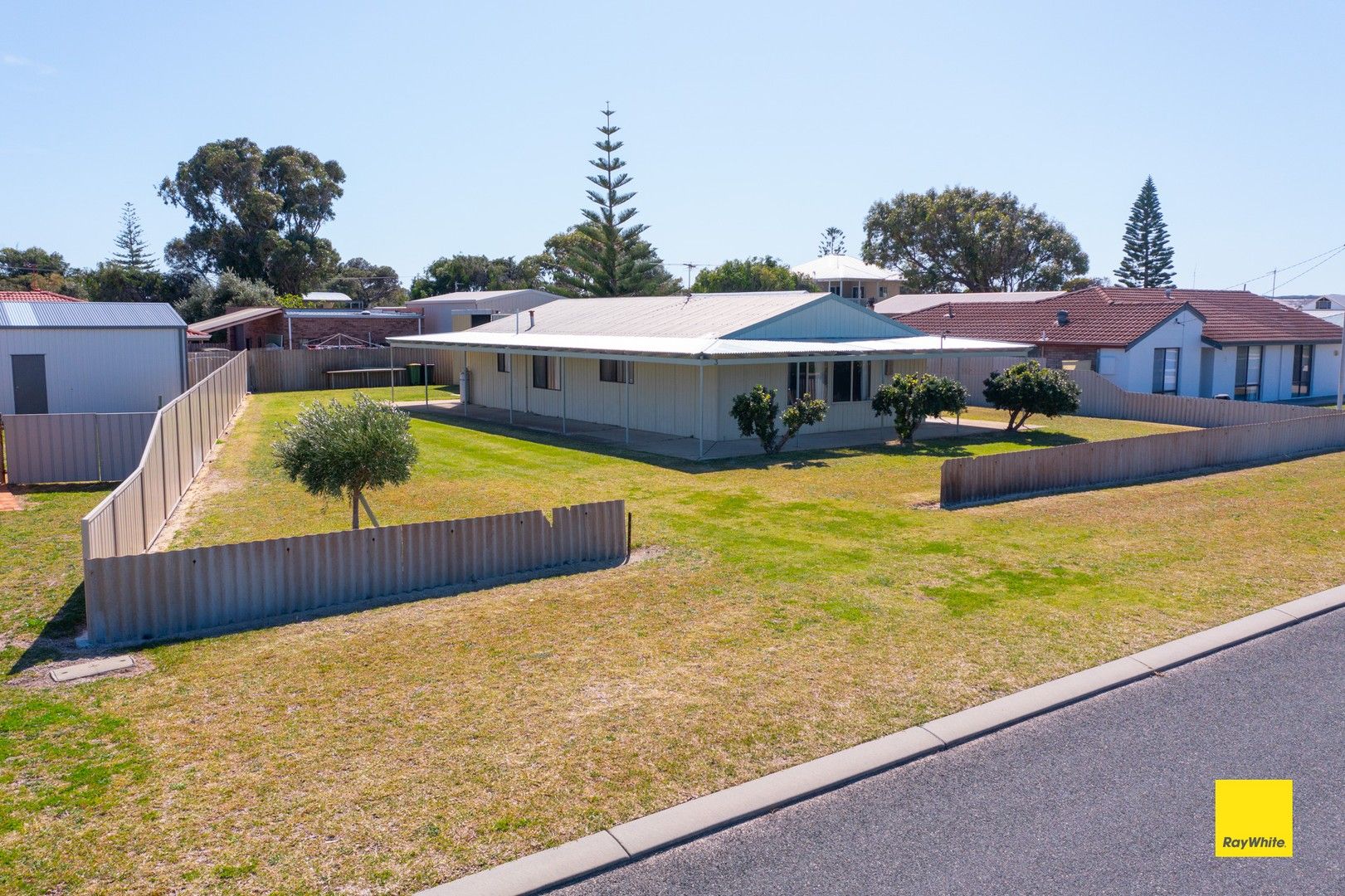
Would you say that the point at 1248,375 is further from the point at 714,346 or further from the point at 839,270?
the point at 839,270

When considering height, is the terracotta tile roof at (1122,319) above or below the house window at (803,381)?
above

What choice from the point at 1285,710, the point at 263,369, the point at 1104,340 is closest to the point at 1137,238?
the point at 1104,340

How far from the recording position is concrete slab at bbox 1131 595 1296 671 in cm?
1025

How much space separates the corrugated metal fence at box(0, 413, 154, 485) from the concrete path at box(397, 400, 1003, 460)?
10.9 metres

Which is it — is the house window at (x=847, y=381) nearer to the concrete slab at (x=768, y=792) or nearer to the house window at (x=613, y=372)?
the house window at (x=613, y=372)

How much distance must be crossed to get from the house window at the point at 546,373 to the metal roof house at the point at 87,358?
412 inches

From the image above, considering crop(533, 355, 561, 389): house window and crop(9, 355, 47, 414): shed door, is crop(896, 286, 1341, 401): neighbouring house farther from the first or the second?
crop(9, 355, 47, 414): shed door

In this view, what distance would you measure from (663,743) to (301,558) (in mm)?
5464

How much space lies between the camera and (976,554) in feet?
47.9

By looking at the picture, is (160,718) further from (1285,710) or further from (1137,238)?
(1137,238)

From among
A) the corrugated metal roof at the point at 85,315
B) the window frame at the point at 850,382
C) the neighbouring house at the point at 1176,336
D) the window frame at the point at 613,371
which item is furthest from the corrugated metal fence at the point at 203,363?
the neighbouring house at the point at 1176,336

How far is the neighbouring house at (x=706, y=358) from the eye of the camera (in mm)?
25828

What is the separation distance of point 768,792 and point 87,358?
27.1m

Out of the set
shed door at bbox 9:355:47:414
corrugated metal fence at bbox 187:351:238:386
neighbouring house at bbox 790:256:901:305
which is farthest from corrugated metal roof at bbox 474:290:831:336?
neighbouring house at bbox 790:256:901:305
